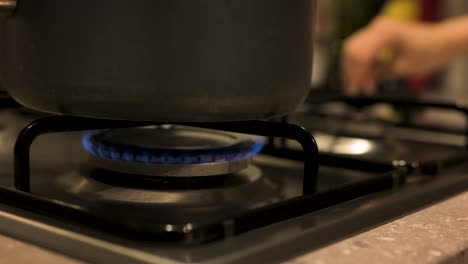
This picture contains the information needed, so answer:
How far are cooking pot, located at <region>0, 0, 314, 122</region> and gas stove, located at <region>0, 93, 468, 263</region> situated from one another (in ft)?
0.18

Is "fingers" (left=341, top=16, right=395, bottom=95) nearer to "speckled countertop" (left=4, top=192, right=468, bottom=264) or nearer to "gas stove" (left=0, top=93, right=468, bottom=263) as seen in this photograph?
"gas stove" (left=0, top=93, right=468, bottom=263)

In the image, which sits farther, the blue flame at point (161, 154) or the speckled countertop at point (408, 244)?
the blue flame at point (161, 154)

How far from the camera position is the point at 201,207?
→ 437 millimetres

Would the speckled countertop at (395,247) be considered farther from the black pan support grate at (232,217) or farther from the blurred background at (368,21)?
the blurred background at (368,21)

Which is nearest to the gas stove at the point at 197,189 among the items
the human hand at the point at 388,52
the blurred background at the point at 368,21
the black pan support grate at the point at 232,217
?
the black pan support grate at the point at 232,217

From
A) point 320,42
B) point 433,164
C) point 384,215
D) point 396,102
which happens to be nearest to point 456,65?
point 320,42

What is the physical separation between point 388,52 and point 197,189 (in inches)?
37.3

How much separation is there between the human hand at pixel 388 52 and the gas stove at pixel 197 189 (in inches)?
20.4

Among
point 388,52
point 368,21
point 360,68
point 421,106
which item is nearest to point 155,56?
point 421,106

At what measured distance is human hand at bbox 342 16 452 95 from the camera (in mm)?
1197

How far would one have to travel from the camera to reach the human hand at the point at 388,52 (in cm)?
120

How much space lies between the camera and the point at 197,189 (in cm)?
48

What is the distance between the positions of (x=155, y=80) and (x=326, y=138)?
40 centimetres

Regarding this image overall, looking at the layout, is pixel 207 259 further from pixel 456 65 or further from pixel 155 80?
pixel 456 65
